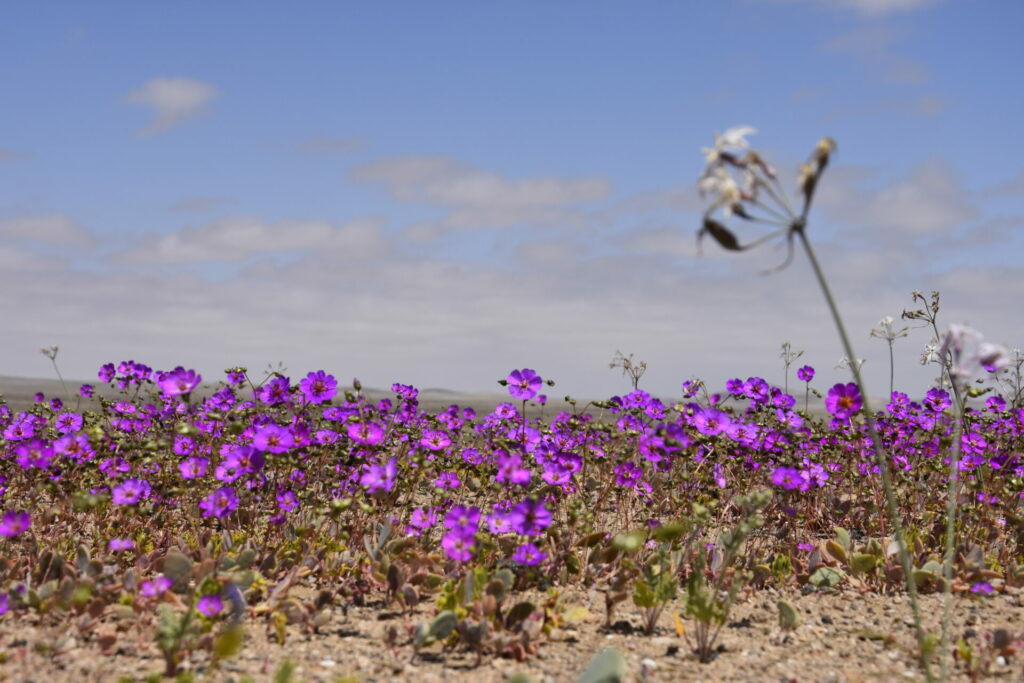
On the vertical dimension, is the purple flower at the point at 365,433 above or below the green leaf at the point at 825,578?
above

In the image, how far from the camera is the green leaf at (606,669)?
11.3 feet

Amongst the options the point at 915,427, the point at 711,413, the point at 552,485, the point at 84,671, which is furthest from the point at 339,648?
the point at 915,427

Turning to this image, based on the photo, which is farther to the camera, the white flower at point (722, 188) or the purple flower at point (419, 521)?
the purple flower at point (419, 521)

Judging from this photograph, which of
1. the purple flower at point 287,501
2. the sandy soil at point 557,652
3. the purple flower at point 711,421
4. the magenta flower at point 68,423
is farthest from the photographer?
the magenta flower at point 68,423

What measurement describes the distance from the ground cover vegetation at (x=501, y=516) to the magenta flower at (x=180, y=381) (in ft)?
0.03

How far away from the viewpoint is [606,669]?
11.4 ft

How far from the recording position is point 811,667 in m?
4.11

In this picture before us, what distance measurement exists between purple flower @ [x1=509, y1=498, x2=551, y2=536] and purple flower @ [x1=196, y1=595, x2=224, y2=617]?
1.48 m

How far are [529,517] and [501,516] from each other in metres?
0.55

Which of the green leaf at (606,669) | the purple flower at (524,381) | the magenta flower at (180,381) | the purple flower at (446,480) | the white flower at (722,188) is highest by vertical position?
the white flower at (722,188)

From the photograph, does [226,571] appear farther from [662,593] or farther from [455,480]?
[662,593]

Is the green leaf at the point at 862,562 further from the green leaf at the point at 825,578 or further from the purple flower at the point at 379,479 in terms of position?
the purple flower at the point at 379,479

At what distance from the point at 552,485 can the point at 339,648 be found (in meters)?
1.97

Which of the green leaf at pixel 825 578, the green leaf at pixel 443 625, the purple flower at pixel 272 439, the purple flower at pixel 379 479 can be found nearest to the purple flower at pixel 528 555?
the green leaf at pixel 443 625
